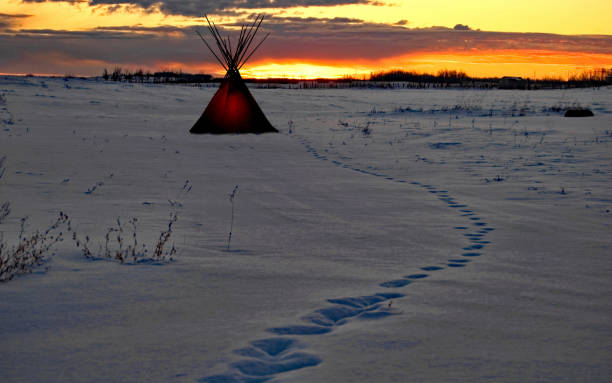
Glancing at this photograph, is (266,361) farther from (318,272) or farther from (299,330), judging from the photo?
(318,272)

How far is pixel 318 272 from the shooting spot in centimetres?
356

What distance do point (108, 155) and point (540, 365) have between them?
8.62m

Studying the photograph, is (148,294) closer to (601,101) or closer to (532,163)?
(532,163)

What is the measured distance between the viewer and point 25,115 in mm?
14969

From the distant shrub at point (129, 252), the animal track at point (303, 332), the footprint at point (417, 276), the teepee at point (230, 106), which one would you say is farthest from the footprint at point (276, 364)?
the teepee at point (230, 106)

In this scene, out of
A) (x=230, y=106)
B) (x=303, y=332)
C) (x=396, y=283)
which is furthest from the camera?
(x=230, y=106)

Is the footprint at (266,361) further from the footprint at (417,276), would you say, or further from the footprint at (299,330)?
the footprint at (417,276)

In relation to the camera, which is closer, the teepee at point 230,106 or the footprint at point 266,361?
the footprint at point 266,361

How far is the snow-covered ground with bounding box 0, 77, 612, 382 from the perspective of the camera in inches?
88.5

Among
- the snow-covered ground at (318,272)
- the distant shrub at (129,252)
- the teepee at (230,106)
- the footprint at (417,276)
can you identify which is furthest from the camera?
the teepee at (230,106)

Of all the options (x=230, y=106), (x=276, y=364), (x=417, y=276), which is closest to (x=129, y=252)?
(x=417, y=276)

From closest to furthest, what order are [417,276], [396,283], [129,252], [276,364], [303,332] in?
[276,364] → [303,332] → [396,283] → [417,276] → [129,252]

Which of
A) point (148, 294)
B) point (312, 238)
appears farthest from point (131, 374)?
point (312, 238)

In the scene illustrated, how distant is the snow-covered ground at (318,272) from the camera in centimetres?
225
